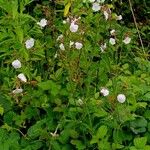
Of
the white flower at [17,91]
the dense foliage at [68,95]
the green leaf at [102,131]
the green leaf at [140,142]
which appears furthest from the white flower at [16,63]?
the green leaf at [140,142]

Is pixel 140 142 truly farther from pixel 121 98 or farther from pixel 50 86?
pixel 50 86

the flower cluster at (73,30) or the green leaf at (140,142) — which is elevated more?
the flower cluster at (73,30)

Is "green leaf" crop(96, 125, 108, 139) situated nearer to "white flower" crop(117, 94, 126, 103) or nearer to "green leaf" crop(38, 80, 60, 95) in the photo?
"white flower" crop(117, 94, 126, 103)

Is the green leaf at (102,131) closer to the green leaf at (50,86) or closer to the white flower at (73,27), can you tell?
the green leaf at (50,86)

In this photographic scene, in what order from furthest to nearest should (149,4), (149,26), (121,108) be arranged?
(149,4) → (149,26) → (121,108)

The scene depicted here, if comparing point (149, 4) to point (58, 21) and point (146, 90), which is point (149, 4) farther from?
point (146, 90)

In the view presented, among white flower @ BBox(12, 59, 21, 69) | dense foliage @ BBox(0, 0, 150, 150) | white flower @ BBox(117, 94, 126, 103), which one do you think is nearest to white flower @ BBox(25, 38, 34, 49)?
dense foliage @ BBox(0, 0, 150, 150)

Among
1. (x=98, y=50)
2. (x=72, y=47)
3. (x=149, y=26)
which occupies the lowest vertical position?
(x=149, y=26)

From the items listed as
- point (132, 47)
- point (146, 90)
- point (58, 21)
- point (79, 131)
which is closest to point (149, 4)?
point (132, 47)
